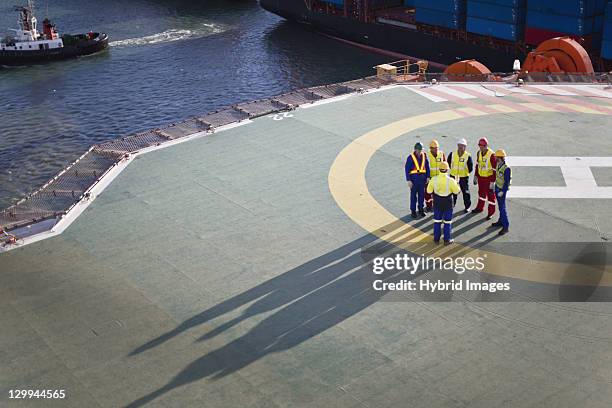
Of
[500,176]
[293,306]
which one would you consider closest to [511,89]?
[500,176]

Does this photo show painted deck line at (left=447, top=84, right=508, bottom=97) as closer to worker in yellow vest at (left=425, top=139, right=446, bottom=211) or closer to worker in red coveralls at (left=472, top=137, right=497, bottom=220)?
worker in red coveralls at (left=472, top=137, right=497, bottom=220)

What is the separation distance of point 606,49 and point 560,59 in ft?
48.2

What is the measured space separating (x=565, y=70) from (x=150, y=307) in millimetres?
28770

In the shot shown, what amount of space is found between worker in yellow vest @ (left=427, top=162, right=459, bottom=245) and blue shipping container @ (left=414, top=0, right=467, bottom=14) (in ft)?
148

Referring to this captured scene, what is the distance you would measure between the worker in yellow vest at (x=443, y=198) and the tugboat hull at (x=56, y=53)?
186 feet

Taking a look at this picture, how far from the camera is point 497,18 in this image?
5753 centimetres

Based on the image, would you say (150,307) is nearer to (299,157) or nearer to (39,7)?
(299,157)

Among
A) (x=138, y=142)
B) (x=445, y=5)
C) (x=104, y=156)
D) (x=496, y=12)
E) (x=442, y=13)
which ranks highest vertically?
(x=445, y=5)

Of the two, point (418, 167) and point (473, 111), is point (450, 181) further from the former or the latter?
point (473, 111)

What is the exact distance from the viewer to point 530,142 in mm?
26422

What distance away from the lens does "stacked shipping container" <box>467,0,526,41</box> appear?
55812mm

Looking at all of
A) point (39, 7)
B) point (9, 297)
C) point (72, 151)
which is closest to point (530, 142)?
point (9, 297)

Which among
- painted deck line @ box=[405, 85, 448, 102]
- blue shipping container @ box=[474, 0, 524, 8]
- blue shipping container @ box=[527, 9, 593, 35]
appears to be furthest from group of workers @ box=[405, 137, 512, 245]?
blue shipping container @ box=[474, 0, 524, 8]

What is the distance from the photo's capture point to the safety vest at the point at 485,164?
802 inches
